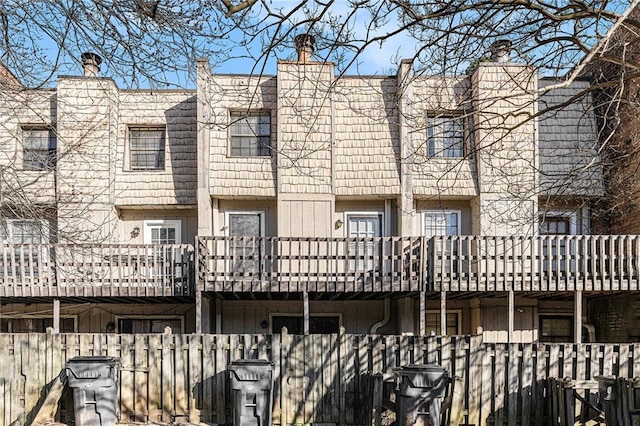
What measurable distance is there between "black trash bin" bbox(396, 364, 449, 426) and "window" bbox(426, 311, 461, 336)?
766cm

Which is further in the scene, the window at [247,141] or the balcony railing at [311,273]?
the window at [247,141]

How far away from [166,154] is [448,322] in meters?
8.98

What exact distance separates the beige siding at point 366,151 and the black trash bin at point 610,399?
26.3 feet

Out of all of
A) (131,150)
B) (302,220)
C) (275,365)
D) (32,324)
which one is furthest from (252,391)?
(32,324)

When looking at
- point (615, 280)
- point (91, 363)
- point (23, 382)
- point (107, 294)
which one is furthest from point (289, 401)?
point (615, 280)

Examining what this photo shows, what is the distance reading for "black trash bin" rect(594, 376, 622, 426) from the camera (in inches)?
304

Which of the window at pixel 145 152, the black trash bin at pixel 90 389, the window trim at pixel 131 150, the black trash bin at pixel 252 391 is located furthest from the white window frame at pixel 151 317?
the black trash bin at pixel 252 391

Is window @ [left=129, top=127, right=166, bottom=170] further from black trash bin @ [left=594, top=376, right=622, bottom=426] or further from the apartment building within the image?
black trash bin @ [left=594, top=376, right=622, bottom=426]

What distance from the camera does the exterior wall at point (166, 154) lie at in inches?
612

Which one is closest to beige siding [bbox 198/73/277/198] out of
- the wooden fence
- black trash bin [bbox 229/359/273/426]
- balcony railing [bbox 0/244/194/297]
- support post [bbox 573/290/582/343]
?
balcony railing [bbox 0/244/194/297]

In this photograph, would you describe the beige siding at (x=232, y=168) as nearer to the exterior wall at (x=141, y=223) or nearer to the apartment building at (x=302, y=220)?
the apartment building at (x=302, y=220)

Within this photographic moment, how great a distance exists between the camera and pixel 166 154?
622 inches

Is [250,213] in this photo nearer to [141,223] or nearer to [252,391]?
[141,223]

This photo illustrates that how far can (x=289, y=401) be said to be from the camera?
9.48 m
